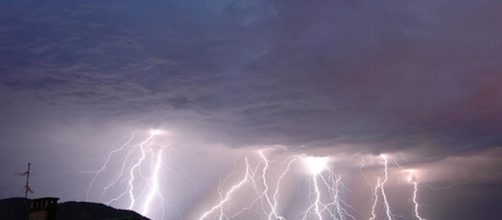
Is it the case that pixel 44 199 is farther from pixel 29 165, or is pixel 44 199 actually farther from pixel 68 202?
pixel 68 202

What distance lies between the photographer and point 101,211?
9800cm

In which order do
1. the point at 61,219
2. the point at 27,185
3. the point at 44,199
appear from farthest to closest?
the point at 61,219 < the point at 27,185 < the point at 44,199

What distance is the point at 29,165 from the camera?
32938 mm

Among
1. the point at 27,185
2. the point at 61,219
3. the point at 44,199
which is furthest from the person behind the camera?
the point at 61,219

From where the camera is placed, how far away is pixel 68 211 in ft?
303

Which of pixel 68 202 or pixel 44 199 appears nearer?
pixel 44 199

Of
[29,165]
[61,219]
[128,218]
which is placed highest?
[29,165]

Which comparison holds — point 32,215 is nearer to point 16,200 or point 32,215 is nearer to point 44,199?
point 44,199

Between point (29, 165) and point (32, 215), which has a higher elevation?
point (29, 165)

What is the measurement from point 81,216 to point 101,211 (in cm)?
606

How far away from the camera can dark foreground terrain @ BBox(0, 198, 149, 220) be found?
89.1 metres

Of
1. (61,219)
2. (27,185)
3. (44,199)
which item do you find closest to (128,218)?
(44,199)

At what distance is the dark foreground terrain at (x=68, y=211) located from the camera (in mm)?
89125

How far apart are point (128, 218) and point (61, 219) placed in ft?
221
